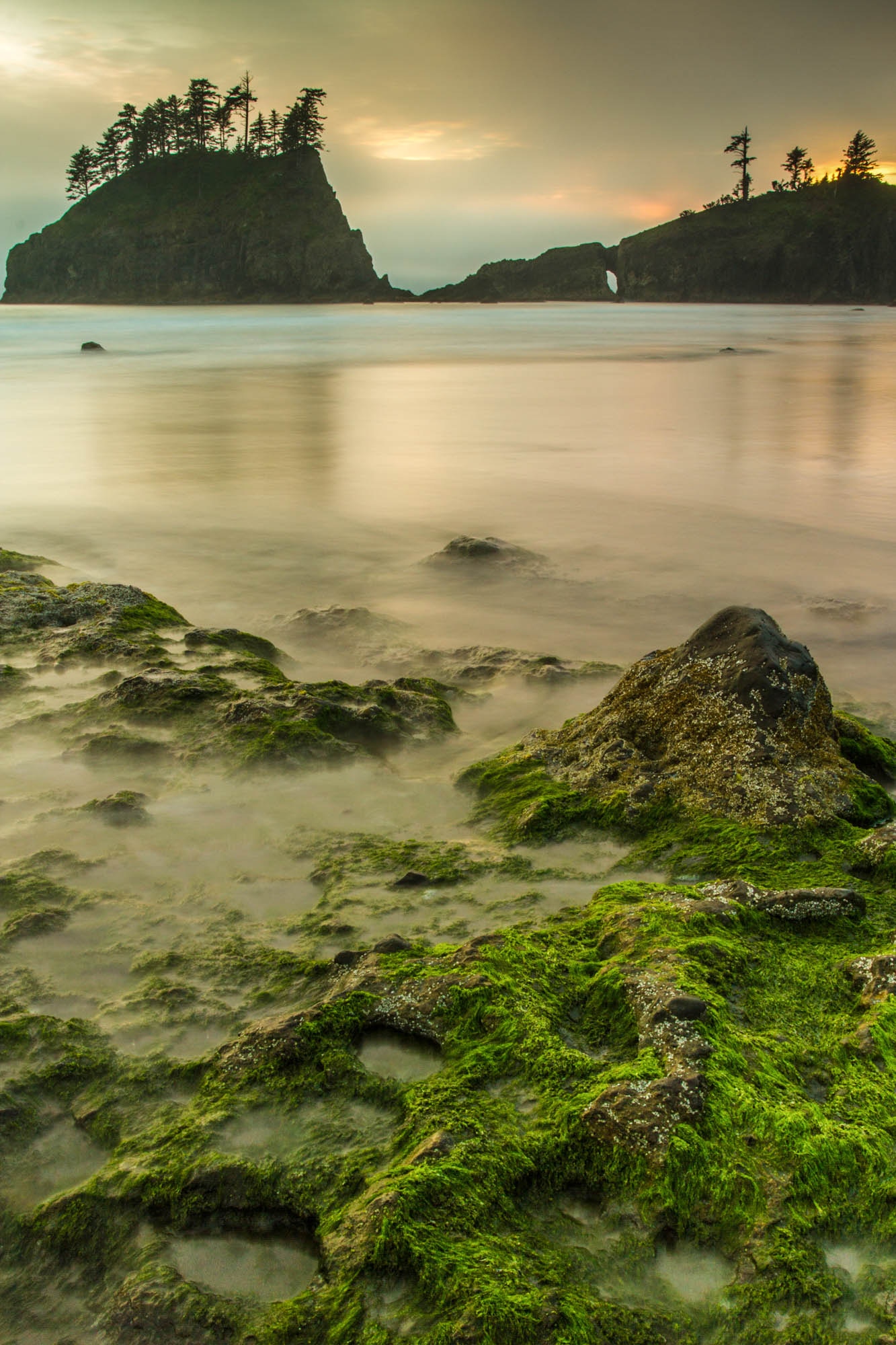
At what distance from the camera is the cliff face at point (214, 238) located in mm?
90688

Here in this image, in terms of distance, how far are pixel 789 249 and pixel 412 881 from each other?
103670 mm

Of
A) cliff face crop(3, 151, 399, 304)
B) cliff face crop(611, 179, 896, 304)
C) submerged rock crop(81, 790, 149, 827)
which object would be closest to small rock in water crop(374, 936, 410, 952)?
submerged rock crop(81, 790, 149, 827)

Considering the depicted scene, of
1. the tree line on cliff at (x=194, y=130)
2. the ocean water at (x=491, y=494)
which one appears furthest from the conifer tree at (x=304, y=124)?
the ocean water at (x=491, y=494)

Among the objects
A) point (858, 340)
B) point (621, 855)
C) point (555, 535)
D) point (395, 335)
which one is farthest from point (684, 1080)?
point (395, 335)

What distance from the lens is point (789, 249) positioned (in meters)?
91.8

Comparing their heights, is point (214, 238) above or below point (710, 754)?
above

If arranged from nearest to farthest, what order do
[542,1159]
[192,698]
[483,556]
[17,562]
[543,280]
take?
[542,1159], [192,698], [17,562], [483,556], [543,280]

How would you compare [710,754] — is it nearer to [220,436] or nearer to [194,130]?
[220,436]

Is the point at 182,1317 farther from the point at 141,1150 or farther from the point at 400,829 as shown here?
the point at 400,829

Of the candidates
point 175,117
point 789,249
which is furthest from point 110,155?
point 789,249

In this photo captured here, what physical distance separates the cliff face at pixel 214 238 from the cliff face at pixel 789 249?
3304 centimetres

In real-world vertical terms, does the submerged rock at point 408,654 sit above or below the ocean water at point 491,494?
below

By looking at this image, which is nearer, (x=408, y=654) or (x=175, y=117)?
(x=408, y=654)

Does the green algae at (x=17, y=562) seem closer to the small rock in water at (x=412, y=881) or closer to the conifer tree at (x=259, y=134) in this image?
the small rock in water at (x=412, y=881)
